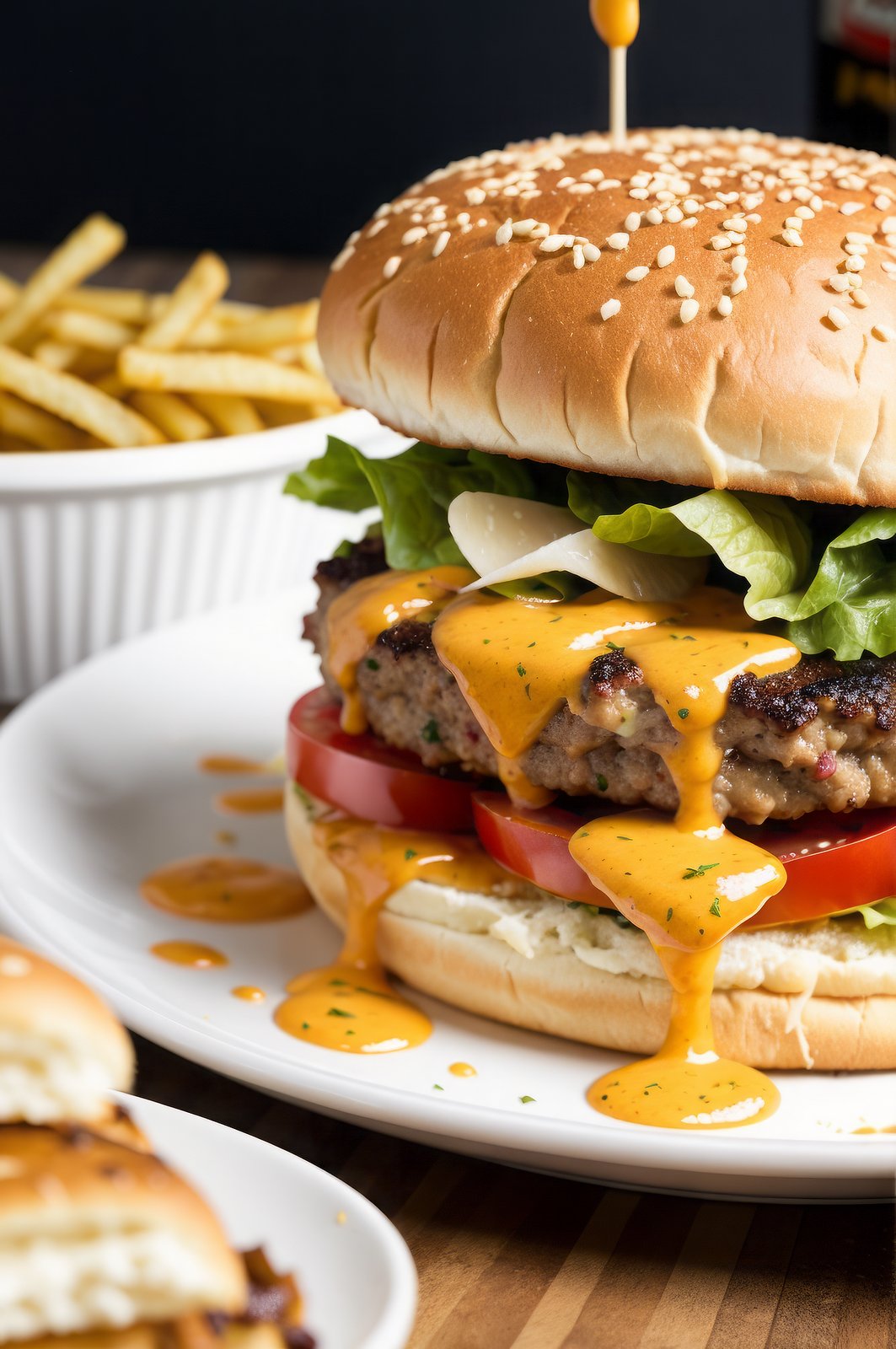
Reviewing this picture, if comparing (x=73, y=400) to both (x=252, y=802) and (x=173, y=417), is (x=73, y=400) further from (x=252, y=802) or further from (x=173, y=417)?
(x=252, y=802)

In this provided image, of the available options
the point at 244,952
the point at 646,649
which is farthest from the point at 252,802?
the point at 646,649

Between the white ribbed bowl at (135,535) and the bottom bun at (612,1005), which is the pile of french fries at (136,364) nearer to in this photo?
the white ribbed bowl at (135,535)

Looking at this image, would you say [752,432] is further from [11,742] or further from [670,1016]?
[11,742]

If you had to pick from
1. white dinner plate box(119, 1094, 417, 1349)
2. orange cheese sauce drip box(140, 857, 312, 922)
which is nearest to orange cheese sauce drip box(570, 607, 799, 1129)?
white dinner plate box(119, 1094, 417, 1349)

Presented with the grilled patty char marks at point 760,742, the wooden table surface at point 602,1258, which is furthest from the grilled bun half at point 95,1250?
the grilled patty char marks at point 760,742

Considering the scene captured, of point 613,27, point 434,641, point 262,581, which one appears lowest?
point 262,581

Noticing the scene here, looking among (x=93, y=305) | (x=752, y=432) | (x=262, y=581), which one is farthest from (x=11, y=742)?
(x=752, y=432)
